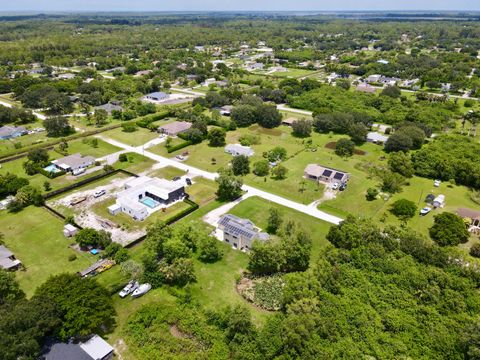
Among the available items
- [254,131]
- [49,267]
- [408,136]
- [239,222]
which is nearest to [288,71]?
[254,131]

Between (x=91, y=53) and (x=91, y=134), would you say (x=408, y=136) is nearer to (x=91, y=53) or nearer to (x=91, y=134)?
(x=91, y=134)

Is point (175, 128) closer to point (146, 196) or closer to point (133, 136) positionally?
point (133, 136)

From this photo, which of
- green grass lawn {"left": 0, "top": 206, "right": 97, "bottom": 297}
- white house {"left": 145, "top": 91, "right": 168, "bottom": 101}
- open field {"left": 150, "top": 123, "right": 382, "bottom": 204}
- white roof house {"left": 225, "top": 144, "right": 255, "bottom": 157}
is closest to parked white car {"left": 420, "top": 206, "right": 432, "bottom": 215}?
open field {"left": 150, "top": 123, "right": 382, "bottom": 204}

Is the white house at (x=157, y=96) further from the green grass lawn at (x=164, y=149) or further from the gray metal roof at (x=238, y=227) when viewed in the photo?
the gray metal roof at (x=238, y=227)

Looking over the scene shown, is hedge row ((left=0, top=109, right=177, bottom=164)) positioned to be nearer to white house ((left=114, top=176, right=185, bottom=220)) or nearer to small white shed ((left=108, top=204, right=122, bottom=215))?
white house ((left=114, top=176, right=185, bottom=220))

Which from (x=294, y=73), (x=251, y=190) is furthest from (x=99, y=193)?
(x=294, y=73)

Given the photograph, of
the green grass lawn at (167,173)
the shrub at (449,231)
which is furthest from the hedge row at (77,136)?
the shrub at (449,231)

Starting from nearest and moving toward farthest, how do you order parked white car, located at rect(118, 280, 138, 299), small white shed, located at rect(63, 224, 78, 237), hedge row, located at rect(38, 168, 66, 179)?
parked white car, located at rect(118, 280, 138, 299) < small white shed, located at rect(63, 224, 78, 237) < hedge row, located at rect(38, 168, 66, 179)
